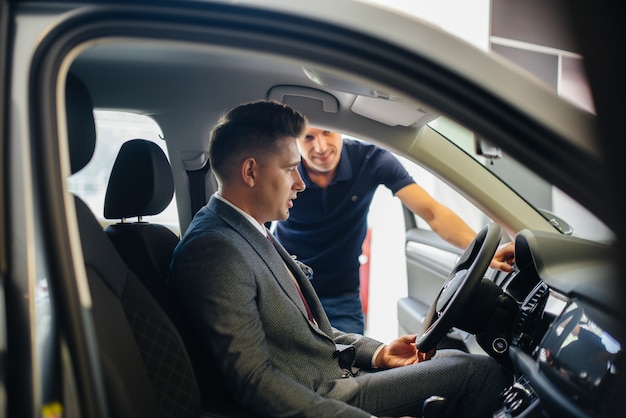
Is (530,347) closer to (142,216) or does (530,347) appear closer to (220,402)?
(220,402)

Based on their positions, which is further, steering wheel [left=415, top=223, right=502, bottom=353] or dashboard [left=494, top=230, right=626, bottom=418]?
steering wheel [left=415, top=223, right=502, bottom=353]

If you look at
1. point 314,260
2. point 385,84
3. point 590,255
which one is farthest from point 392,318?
point 385,84

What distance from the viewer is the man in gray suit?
1.26 meters

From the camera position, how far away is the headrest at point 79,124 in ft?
3.60

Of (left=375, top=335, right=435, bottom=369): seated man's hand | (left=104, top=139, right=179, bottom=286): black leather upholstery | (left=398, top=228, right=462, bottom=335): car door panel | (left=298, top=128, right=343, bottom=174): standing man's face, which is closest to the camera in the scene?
(left=104, top=139, right=179, bottom=286): black leather upholstery

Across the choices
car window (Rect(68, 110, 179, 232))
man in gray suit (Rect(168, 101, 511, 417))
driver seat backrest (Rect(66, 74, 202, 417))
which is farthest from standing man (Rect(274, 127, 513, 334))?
driver seat backrest (Rect(66, 74, 202, 417))

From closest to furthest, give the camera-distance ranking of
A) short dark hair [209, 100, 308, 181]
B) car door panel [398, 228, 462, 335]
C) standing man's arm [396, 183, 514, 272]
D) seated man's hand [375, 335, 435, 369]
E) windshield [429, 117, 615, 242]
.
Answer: windshield [429, 117, 615, 242] < short dark hair [209, 100, 308, 181] < seated man's hand [375, 335, 435, 369] < standing man's arm [396, 183, 514, 272] < car door panel [398, 228, 462, 335]

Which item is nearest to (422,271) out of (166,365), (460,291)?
(460,291)

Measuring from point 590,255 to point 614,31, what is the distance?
0.84 meters

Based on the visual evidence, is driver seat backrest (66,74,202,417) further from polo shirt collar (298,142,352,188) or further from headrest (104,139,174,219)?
polo shirt collar (298,142,352,188)

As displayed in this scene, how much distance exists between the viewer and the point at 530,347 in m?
1.42

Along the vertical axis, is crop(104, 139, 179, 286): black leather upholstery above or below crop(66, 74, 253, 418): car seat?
above

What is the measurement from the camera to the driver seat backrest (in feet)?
3.25

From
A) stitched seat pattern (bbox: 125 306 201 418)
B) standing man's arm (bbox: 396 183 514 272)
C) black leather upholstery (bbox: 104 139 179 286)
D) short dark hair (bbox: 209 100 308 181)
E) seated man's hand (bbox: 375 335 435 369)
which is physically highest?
short dark hair (bbox: 209 100 308 181)
